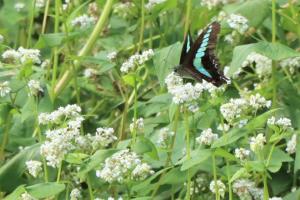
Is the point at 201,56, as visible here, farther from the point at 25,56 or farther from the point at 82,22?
the point at 82,22

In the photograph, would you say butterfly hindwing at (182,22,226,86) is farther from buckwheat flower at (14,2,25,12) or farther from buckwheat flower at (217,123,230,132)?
buckwheat flower at (14,2,25,12)

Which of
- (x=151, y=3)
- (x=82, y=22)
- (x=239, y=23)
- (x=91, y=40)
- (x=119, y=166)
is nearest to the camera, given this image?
(x=119, y=166)

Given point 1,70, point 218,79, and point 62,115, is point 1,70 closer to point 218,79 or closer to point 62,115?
point 62,115

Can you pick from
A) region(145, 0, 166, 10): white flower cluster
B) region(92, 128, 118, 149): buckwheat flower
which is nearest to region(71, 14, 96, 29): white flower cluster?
region(145, 0, 166, 10): white flower cluster

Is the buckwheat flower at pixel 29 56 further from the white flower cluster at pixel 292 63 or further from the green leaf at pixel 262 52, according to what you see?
the white flower cluster at pixel 292 63

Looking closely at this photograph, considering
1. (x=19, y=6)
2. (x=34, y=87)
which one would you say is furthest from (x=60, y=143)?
(x=19, y=6)
